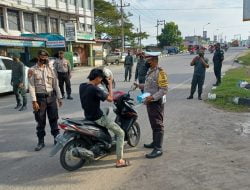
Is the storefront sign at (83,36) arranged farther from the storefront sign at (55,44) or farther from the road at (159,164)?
the road at (159,164)

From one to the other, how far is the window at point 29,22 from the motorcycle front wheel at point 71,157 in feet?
82.8

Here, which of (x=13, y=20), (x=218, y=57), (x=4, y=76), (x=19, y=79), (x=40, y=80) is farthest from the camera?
(x=13, y=20)

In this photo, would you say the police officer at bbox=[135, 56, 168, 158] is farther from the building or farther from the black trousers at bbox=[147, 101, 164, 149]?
the building

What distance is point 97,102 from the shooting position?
440cm

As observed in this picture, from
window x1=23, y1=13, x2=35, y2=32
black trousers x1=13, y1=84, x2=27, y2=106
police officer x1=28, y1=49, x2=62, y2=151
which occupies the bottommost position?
black trousers x1=13, y1=84, x2=27, y2=106

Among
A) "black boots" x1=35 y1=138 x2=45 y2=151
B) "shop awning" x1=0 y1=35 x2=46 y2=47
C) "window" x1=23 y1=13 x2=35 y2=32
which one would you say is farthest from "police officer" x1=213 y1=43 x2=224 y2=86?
"window" x1=23 y1=13 x2=35 y2=32

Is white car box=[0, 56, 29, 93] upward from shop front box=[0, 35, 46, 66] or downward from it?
downward

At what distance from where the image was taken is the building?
25031 millimetres

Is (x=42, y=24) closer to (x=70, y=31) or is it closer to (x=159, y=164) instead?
(x=70, y=31)

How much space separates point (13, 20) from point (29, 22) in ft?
7.27

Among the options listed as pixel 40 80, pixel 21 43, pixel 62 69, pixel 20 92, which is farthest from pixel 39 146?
pixel 21 43

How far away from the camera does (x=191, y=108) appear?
28.6 feet

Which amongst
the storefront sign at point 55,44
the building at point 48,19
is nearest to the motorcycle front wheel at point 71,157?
the building at point 48,19

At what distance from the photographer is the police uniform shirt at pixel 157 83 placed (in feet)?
15.4
